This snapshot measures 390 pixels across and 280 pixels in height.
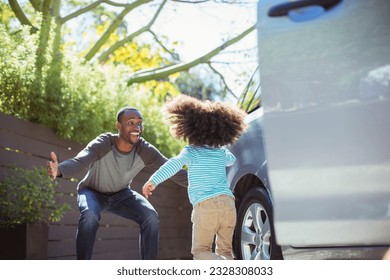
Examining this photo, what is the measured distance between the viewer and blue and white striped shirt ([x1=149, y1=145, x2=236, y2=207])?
3283mm

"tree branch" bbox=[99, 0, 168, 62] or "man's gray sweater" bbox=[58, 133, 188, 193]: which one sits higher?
"tree branch" bbox=[99, 0, 168, 62]

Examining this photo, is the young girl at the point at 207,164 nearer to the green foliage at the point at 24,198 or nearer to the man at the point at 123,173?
the man at the point at 123,173

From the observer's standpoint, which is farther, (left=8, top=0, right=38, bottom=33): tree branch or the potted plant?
(left=8, top=0, right=38, bottom=33): tree branch

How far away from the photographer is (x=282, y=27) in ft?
8.78

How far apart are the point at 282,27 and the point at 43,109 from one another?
2.55m

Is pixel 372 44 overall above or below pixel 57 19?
below

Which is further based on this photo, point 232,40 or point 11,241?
point 232,40

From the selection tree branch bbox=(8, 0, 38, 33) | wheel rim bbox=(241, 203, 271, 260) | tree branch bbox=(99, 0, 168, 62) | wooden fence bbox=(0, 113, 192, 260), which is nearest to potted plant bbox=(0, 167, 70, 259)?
wooden fence bbox=(0, 113, 192, 260)

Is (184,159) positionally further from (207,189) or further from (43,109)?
(43,109)

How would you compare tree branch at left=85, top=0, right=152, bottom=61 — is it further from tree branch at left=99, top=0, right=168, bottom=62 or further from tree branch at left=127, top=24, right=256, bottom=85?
tree branch at left=127, top=24, right=256, bottom=85

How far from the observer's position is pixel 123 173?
12.5 feet

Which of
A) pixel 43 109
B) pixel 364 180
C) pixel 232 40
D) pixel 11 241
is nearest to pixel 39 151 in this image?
pixel 43 109

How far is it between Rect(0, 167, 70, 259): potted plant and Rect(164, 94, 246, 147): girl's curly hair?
Answer: 1.17 metres

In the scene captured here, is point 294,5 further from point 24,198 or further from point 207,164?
point 24,198
